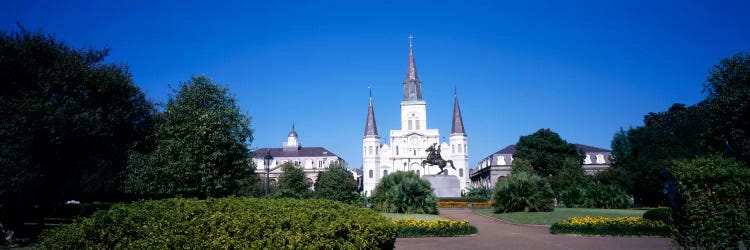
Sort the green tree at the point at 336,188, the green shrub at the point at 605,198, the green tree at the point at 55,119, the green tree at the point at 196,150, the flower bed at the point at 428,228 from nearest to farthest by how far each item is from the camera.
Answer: the green tree at the point at 55,119 → the flower bed at the point at 428,228 → the green tree at the point at 196,150 → the green shrub at the point at 605,198 → the green tree at the point at 336,188

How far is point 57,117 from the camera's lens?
17734 millimetres

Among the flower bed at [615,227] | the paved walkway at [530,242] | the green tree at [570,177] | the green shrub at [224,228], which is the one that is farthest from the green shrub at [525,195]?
the green tree at [570,177]

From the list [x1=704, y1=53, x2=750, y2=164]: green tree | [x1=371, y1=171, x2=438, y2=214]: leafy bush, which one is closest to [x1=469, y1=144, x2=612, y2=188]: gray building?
[x1=704, y1=53, x2=750, y2=164]: green tree

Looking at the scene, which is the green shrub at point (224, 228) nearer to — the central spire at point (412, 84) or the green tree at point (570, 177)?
the green tree at point (570, 177)

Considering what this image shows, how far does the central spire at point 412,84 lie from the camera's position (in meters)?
120

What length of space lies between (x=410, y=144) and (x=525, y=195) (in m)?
88.2

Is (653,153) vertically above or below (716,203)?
above

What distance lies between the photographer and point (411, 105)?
11806 cm

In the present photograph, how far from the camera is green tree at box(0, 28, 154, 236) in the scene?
55.2 feet

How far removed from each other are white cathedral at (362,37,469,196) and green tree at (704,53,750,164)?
82126mm

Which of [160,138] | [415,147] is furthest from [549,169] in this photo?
[160,138]

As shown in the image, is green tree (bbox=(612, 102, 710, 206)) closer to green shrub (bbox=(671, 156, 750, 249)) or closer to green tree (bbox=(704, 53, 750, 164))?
green tree (bbox=(704, 53, 750, 164))

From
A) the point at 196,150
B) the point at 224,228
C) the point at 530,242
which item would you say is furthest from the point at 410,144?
the point at 224,228

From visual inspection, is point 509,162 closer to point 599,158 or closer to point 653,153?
point 599,158
